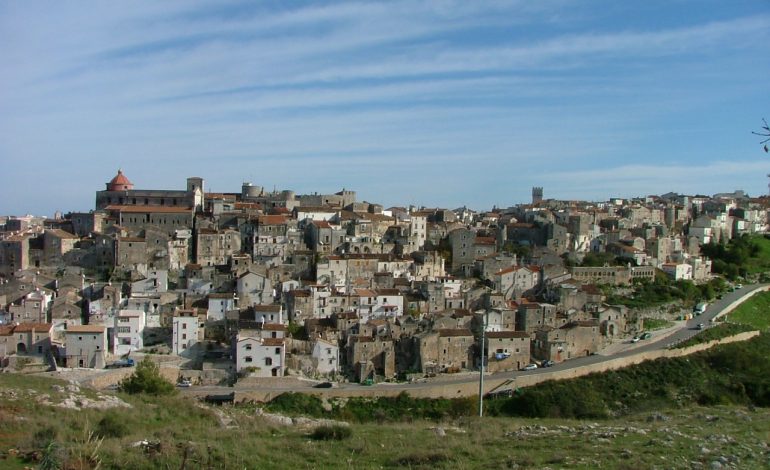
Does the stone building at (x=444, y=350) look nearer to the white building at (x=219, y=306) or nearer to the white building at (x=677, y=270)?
the white building at (x=219, y=306)

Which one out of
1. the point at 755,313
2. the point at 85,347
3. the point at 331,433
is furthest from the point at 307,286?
the point at 755,313

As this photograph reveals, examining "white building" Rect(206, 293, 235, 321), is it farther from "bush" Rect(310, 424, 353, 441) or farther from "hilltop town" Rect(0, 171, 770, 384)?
"bush" Rect(310, 424, 353, 441)

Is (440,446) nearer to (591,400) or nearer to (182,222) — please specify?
(591,400)

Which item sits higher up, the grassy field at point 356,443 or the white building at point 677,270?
the white building at point 677,270

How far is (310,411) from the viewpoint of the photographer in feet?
79.6

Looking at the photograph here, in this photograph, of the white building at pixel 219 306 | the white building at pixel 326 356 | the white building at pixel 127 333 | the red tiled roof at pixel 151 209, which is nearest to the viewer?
the white building at pixel 326 356

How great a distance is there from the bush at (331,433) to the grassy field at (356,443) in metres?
0.19

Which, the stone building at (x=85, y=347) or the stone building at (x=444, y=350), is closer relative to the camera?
the stone building at (x=85, y=347)

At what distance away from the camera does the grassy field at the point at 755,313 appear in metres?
39.1

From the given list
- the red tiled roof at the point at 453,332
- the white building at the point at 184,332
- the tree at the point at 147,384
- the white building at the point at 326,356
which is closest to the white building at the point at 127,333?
the white building at the point at 184,332

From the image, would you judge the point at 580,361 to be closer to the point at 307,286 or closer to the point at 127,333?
the point at 307,286

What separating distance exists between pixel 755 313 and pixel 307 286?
2573 cm

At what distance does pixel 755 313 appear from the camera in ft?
134

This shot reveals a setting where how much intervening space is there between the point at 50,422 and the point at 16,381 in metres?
6.45
